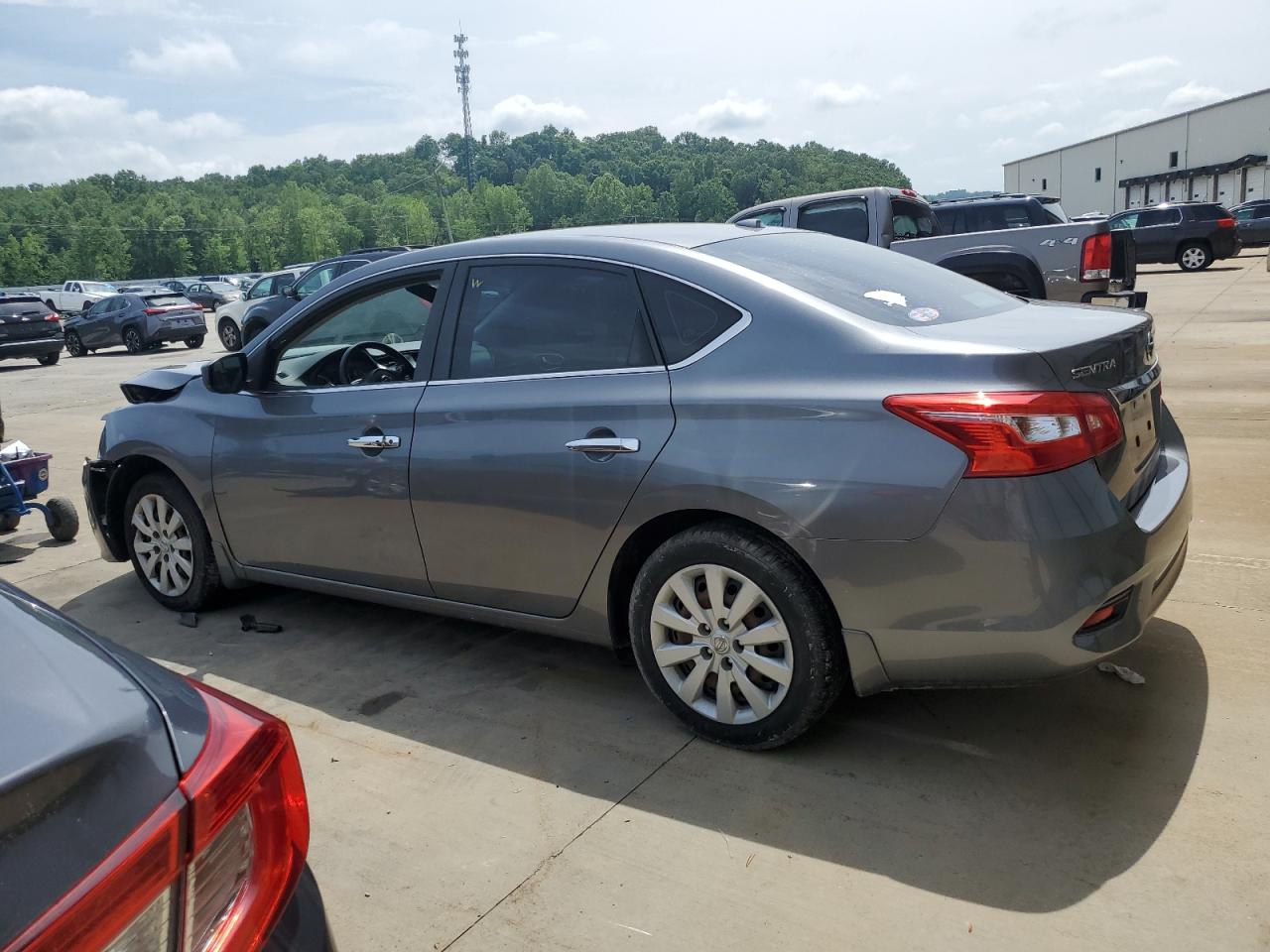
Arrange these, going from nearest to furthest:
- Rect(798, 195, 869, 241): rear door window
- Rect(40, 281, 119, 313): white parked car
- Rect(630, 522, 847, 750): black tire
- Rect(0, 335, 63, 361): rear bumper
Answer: Rect(630, 522, 847, 750): black tire, Rect(798, 195, 869, 241): rear door window, Rect(0, 335, 63, 361): rear bumper, Rect(40, 281, 119, 313): white parked car

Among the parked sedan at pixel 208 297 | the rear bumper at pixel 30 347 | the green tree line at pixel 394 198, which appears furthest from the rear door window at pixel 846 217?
the parked sedan at pixel 208 297

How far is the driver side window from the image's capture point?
4312 mm

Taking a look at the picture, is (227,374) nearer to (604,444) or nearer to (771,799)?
(604,444)

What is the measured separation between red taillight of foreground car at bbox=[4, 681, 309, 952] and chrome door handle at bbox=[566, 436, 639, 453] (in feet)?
5.96

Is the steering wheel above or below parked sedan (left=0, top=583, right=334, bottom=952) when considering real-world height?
above

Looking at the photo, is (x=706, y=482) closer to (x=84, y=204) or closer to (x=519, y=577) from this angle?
(x=519, y=577)

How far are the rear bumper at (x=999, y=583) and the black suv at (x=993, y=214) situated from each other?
1479cm

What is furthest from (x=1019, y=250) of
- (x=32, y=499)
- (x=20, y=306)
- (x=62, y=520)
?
(x=20, y=306)

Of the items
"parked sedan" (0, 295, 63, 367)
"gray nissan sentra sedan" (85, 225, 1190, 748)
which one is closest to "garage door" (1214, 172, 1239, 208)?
"parked sedan" (0, 295, 63, 367)

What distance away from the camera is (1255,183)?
2121 inches

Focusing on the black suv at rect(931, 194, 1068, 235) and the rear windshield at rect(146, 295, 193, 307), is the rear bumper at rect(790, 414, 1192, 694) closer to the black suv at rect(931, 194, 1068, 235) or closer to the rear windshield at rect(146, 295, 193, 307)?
the black suv at rect(931, 194, 1068, 235)

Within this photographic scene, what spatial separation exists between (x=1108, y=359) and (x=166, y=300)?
25068mm

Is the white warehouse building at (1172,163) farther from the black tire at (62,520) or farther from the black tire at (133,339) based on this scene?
the black tire at (62,520)

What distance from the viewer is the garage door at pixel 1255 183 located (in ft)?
174
